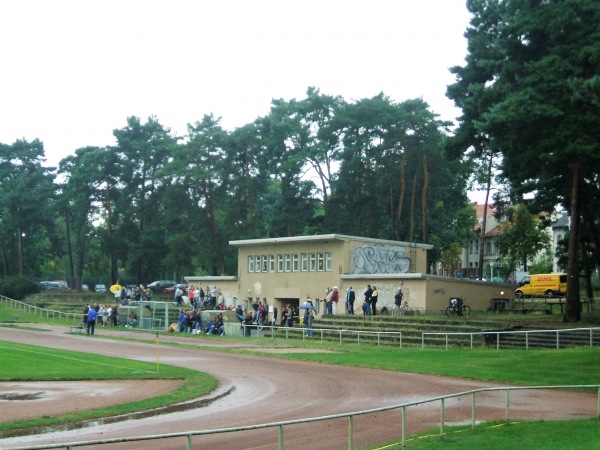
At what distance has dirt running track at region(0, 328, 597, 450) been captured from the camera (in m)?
13.6

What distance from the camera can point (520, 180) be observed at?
3950 centimetres

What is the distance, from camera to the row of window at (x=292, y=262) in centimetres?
5694

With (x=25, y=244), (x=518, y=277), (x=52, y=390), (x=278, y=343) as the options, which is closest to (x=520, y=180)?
(x=278, y=343)

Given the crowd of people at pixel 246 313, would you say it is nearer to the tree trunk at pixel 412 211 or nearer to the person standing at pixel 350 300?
the person standing at pixel 350 300

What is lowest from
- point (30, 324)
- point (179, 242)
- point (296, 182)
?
point (30, 324)

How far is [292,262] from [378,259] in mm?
6476

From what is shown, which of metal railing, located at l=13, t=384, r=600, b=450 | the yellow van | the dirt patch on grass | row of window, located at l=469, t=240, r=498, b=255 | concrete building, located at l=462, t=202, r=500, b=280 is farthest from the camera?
row of window, located at l=469, t=240, r=498, b=255

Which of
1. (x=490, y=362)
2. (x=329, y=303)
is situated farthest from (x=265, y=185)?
(x=490, y=362)

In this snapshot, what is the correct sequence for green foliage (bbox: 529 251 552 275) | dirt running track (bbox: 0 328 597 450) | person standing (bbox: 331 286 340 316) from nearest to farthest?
dirt running track (bbox: 0 328 597 450) < person standing (bbox: 331 286 340 316) < green foliage (bbox: 529 251 552 275)

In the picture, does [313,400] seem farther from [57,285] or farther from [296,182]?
[57,285]

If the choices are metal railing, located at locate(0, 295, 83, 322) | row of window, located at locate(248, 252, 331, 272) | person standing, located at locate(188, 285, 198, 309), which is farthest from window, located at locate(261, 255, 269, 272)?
metal railing, located at locate(0, 295, 83, 322)

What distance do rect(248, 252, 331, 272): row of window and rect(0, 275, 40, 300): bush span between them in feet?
99.8

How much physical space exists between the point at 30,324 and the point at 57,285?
159 feet

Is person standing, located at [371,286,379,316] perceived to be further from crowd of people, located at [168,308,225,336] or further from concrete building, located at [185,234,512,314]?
crowd of people, located at [168,308,225,336]
